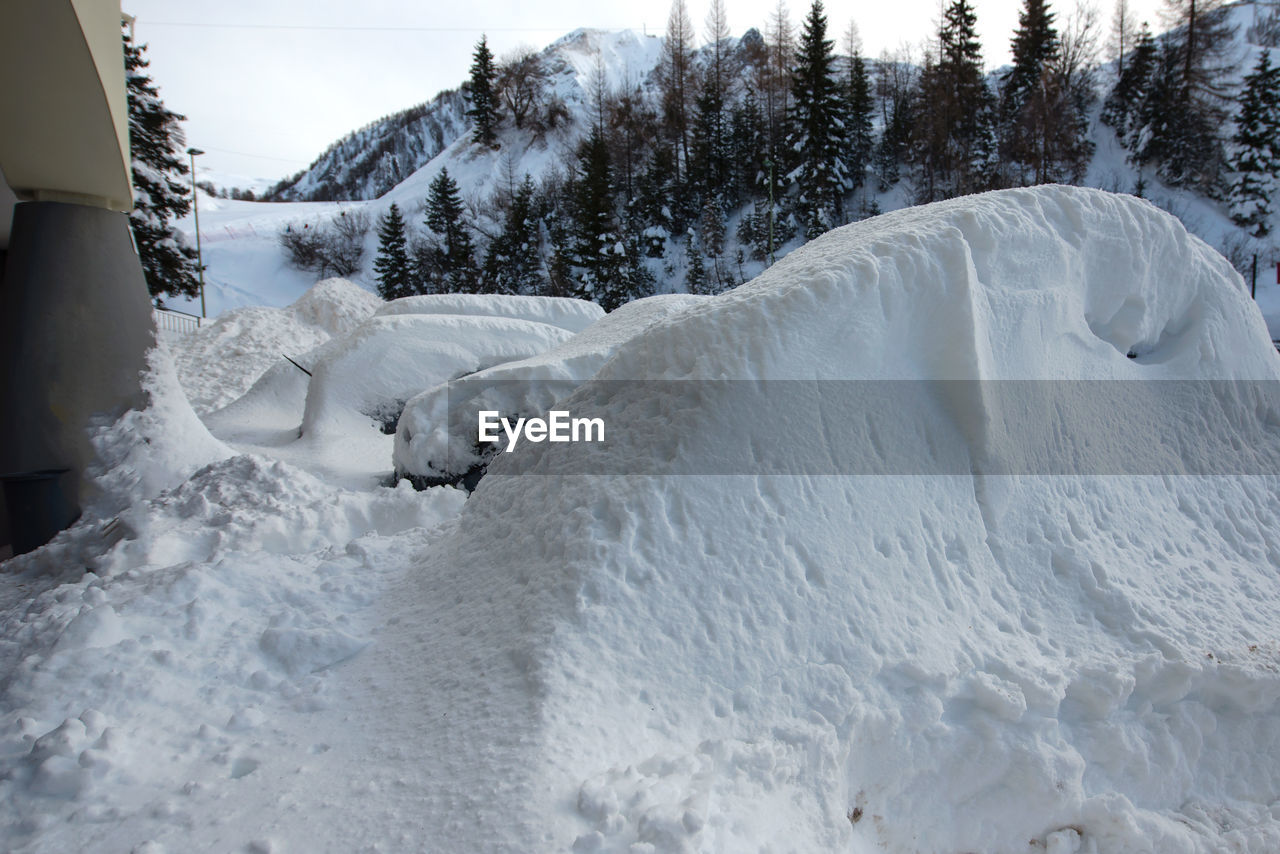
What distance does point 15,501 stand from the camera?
204 inches

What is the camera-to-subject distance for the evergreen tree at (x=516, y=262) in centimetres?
3291

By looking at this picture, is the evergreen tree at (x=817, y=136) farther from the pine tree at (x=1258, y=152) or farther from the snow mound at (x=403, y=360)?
the snow mound at (x=403, y=360)

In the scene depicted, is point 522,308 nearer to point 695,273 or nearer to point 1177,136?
point 695,273

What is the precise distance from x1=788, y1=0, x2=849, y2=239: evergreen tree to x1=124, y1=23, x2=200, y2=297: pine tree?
22078 mm

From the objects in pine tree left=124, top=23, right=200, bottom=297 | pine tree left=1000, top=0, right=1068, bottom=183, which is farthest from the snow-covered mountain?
pine tree left=124, top=23, right=200, bottom=297

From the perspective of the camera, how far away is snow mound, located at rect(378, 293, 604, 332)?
322 inches

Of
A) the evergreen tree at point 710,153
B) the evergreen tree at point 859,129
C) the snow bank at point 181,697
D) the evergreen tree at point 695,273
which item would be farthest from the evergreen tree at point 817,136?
the snow bank at point 181,697

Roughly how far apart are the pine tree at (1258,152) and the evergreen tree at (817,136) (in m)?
13.7

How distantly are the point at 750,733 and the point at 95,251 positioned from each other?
6320mm

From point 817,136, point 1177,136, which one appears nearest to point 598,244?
point 817,136

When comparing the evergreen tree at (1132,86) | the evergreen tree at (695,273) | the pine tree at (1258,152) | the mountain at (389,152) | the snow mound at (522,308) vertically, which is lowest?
the evergreen tree at (695,273)

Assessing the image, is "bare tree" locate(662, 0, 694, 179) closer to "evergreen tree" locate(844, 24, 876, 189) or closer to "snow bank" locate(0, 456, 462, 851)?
"evergreen tree" locate(844, 24, 876, 189)

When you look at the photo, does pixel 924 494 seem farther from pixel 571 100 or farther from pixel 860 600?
pixel 571 100

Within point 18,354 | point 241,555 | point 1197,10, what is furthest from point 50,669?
point 1197,10
